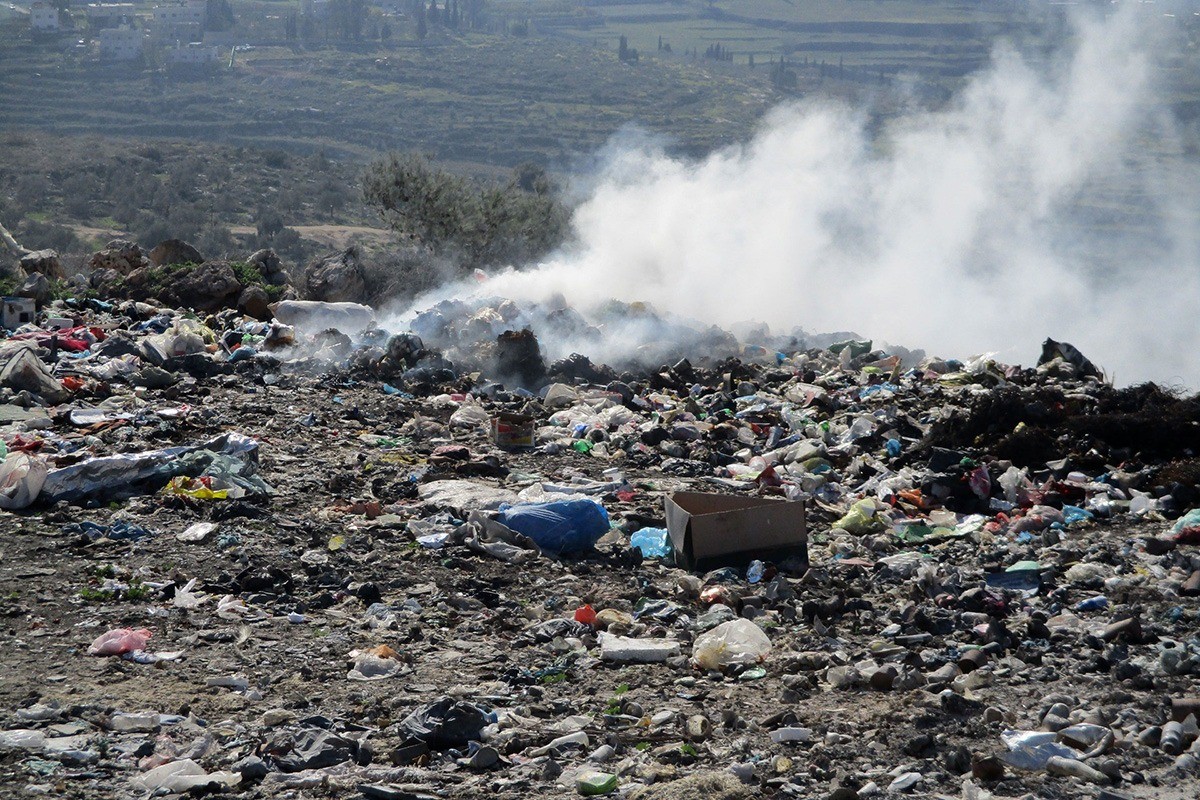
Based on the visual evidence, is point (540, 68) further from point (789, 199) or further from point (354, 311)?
point (354, 311)

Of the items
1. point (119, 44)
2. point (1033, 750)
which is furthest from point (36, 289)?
point (119, 44)

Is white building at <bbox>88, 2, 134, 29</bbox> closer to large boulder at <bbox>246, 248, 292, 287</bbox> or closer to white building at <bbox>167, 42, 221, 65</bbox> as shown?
white building at <bbox>167, 42, 221, 65</bbox>

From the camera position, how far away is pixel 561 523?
6773mm

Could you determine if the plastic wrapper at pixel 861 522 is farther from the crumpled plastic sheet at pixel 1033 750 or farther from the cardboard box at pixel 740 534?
the crumpled plastic sheet at pixel 1033 750

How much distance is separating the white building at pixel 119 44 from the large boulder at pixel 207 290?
50503 millimetres

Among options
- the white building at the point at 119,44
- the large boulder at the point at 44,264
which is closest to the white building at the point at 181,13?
the white building at the point at 119,44

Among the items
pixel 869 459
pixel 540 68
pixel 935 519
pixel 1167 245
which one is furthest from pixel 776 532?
pixel 540 68

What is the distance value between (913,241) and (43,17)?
180 ft

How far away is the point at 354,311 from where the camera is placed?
525 inches

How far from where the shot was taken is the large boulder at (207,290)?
14.2 metres

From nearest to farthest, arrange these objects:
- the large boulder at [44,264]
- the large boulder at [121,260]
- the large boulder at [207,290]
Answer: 1. the large boulder at [207,290]
2. the large boulder at [44,264]
3. the large boulder at [121,260]

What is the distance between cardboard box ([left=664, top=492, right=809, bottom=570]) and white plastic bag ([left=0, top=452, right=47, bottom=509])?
12.7ft

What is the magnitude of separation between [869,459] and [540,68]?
62.4m

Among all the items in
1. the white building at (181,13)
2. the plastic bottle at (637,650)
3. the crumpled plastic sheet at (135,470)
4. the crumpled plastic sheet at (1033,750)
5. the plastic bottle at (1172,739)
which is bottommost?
the plastic bottle at (637,650)
